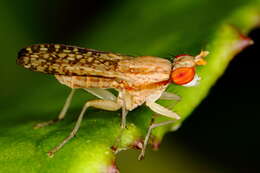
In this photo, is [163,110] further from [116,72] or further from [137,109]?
[116,72]

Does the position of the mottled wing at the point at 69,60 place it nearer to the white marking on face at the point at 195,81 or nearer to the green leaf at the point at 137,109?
the green leaf at the point at 137,109

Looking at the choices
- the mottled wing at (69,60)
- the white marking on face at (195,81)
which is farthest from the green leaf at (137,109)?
the mottled wing at (69,60)

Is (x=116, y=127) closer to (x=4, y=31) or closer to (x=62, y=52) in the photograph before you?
(x=62, y=52)

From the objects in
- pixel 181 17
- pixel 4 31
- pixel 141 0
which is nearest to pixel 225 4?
pixel 181 17

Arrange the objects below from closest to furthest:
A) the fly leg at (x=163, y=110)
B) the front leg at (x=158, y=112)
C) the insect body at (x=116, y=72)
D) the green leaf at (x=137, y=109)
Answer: the green leaf at (x=137, y=109), the front leg at (x=158, y=112), the fly leg at (x=163, y=110), the insect body at (x=116, y=72)

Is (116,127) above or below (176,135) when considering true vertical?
above

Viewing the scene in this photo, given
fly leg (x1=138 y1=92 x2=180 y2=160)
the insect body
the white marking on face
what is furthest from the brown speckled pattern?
the white marking on face
